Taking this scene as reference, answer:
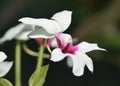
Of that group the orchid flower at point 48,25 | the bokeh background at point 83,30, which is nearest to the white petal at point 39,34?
the orchid flower at point 48,25

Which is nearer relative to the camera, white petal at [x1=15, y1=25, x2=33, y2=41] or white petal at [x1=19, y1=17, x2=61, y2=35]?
white petal at [x1=19, y1=17, x2=61, y2=35]

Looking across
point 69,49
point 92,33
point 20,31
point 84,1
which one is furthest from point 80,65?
point 84,1

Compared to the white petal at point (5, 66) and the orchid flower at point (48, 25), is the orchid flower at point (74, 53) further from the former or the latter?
the white petal at point (5, 66)

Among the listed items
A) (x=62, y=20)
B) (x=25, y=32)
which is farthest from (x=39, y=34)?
(x=25, y=32)

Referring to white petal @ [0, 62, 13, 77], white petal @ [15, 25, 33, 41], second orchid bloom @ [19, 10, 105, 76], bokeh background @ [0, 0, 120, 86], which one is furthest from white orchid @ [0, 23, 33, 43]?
bokeh background @ [0, 0, 120, 86]

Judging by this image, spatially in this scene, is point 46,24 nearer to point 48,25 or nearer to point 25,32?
point 48,25

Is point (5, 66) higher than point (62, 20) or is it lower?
lower

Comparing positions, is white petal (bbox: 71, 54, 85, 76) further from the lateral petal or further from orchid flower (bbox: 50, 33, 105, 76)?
the lateral petal
